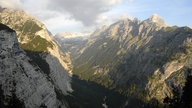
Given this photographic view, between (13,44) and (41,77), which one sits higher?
(13,44)

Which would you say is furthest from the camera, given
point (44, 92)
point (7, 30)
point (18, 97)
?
point (44, 92)

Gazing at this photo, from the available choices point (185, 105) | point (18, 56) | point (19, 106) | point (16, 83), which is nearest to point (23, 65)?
point (18, 56)

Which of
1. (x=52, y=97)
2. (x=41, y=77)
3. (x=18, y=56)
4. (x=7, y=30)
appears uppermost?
(x=7, y=30)

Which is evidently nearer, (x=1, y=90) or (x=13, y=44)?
(x=1, y=90)

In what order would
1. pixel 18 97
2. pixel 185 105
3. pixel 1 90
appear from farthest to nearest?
pixel 18 97 < pixel 1 90 < pixel 185 105

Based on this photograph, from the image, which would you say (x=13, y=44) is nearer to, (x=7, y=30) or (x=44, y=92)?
(x=7, y=30)

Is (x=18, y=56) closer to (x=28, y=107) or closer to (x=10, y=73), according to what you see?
(x=10, y=73)
